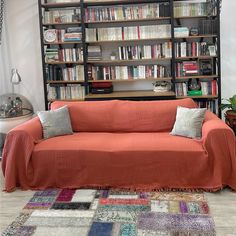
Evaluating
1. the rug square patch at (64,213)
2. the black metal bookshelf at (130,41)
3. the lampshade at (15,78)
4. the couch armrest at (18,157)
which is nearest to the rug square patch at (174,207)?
the rug square patch at (64,213)

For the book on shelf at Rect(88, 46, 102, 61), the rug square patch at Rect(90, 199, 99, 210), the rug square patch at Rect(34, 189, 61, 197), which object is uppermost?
the book on shelf at Rect(88, 46, 102, 61)

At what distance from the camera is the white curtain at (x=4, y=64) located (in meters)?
5.33

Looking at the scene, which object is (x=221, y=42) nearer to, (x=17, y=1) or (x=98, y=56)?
(x=98, y=56)

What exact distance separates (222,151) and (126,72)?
239 cm

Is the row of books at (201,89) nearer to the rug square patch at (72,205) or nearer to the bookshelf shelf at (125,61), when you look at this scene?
the bookshelf shelf at (125,61)

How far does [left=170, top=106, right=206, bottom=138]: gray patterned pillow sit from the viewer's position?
11.3ft

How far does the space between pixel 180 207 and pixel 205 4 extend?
3121 mm

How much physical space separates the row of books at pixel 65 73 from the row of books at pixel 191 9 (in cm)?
161

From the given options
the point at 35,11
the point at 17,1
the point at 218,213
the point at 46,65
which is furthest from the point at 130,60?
the point at 218,213

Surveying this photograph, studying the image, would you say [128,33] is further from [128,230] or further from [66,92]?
[128,230]

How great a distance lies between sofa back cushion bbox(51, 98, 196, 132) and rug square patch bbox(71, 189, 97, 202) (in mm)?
867

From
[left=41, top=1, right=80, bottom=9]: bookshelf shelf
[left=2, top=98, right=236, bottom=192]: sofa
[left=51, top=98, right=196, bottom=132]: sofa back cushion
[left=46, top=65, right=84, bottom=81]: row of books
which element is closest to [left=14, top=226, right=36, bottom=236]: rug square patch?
[left=2, top=98, right=236, bottom=192]: sofa

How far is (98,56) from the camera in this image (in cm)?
507

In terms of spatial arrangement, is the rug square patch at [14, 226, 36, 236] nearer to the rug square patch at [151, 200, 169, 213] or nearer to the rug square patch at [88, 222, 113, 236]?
the rug square patch at [88, 222, 113, 236]
